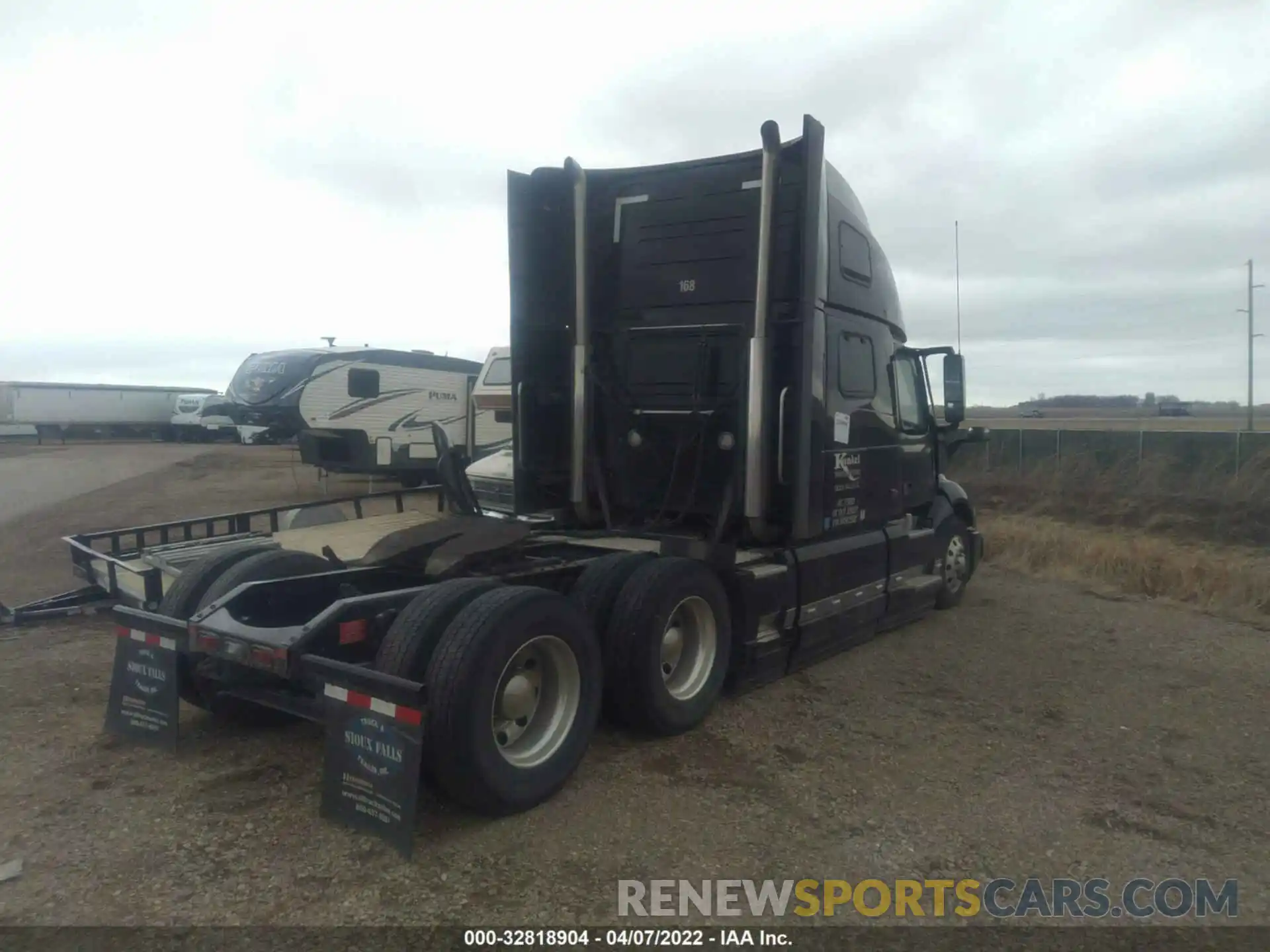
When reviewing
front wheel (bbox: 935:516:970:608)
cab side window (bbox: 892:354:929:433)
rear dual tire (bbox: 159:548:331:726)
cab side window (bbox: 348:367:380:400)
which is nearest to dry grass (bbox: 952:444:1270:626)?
front wheel (bbox: 935:516:970:608)

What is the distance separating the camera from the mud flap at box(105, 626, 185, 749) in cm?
492

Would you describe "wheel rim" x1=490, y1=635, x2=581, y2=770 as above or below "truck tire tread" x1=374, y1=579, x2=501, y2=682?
below

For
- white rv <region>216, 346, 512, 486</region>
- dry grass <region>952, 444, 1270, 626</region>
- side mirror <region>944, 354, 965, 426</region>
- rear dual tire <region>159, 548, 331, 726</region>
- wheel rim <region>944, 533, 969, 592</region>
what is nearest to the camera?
rear dual tire <region>159, 548, 331, 726</region>

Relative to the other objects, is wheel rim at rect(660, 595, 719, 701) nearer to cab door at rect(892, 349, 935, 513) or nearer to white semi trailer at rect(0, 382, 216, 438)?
cab door at rect(892, 349, 935, 513)

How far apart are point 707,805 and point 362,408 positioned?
624 inches

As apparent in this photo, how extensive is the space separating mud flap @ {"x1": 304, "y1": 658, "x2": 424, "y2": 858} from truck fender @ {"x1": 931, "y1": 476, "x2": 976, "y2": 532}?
626cm

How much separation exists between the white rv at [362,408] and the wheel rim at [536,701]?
12870mm

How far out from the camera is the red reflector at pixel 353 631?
4495mm

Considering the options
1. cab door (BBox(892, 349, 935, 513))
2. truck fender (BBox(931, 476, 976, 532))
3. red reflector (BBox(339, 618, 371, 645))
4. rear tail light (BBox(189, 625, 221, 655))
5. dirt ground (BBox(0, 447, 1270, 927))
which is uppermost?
cab door (BBox(892, 349, 935, 513))

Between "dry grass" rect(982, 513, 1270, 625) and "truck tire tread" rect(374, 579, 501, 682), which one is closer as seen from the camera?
"truck tire tread" rect(374, 579, 501, 682)

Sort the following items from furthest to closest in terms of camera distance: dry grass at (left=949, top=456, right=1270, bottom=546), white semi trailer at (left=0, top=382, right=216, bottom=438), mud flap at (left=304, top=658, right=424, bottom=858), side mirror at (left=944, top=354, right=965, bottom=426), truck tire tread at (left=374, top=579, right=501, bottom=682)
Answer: white semi trailer at (left=0, top=382, right=216, bottom=438), dry grass at (left=949, top=456, right=1270, bottom=546), side mirror at (left=944, top=354, right=965, bottom=426), truck tire tread at (left=374, top=579, right=501, bottom=682), mud flap at (left=304, top=658, right=424, bottom=858)

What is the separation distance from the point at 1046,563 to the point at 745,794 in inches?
347

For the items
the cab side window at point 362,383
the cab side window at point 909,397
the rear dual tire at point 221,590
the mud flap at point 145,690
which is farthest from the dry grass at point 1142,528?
the cab side window at point 362,383

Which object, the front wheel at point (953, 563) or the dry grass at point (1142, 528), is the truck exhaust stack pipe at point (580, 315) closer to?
the front wheel at point (953, 563)
